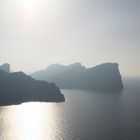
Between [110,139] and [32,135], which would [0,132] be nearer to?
[32,135]

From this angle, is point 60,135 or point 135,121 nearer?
point 60,135

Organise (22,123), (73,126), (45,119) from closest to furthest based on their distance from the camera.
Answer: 1. (73,126)
2. (22,123)
3. (45,119)

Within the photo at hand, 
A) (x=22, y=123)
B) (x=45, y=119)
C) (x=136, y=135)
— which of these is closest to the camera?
(x=136, y=135)

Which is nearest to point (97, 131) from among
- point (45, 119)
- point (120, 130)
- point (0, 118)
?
point (120, 130)

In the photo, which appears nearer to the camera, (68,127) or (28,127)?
(68,127)

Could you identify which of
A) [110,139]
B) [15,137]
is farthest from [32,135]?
[110,139]

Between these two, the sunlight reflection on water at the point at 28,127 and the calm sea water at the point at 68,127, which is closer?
the sunlight reflection on water at the point at 28,127

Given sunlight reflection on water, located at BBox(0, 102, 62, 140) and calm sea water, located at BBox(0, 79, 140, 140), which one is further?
calm sea water, located at BBox(0, 79, 140, 140)

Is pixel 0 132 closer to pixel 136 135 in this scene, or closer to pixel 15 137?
pixel 15 137

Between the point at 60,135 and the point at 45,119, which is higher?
the point at 45,119

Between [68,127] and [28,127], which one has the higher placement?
[28,127]
